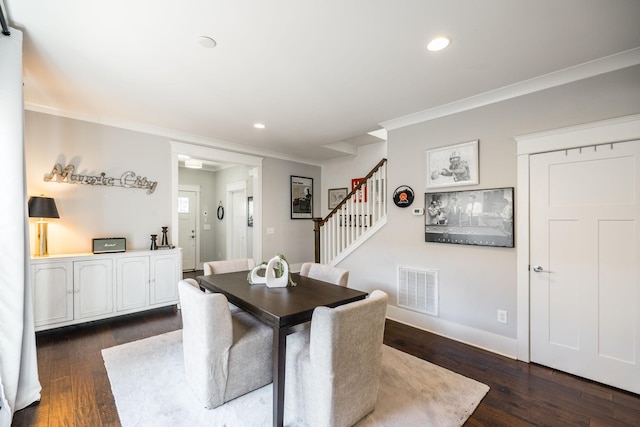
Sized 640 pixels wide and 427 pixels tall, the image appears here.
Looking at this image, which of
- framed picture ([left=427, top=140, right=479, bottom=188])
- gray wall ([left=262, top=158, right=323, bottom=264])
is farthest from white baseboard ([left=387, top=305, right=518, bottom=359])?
gray wall ([left=262, top=158, right=323, bottom=264])

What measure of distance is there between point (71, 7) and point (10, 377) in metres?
2.41

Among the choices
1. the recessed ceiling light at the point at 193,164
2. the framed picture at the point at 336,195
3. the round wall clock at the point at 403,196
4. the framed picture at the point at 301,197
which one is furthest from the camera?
the recessed ceiling light at the point at 193,164

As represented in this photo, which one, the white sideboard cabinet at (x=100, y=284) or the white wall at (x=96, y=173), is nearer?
the white sideboard cabinet at (x=100, y=284)

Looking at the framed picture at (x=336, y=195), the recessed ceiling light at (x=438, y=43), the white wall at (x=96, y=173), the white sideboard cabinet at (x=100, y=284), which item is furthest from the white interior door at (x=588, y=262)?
the white wall at (x=96, y=173)

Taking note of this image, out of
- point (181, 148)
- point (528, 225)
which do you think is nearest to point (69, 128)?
point (181, 148)

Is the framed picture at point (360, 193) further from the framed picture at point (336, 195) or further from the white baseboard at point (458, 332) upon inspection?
the white baseboard at point (458, 332)

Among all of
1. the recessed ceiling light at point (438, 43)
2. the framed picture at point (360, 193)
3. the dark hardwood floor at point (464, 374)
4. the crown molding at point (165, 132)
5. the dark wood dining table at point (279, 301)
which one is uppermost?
the recessed ceiling light at point (438, 43)

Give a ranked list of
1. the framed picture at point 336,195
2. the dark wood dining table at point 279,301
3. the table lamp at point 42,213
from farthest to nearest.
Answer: the framed picture at point 336,195 → the table lamp at point 42,213 → the dark wood dining table at point 279,301

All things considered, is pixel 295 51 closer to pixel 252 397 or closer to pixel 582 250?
pixel 252 397

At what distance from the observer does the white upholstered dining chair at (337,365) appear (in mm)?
1579

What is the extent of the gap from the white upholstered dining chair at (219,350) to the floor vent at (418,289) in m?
2.06

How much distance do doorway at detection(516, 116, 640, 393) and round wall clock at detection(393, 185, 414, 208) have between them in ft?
3.77

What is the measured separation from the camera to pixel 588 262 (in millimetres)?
2404

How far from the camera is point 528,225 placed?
8.82 ft
